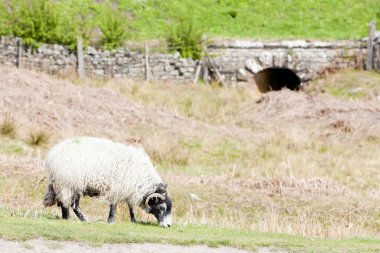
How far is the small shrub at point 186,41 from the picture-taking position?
36688mm

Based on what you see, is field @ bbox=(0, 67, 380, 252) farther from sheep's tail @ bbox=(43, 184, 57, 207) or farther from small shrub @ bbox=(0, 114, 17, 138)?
sheep's tail @ bbox=(43, 184, 57, 207)

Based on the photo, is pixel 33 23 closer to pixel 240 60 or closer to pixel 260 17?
pixel 240 60

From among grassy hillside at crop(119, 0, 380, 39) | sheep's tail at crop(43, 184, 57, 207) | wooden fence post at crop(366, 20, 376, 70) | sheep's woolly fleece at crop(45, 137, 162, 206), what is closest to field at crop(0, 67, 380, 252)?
sheep's tail at crop(43, 184, 57, 207)

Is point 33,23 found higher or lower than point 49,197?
higher

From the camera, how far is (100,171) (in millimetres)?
12375

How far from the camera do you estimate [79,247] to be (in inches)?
394

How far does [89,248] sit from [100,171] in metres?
2.53

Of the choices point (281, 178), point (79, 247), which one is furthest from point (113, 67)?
point (79, 247)

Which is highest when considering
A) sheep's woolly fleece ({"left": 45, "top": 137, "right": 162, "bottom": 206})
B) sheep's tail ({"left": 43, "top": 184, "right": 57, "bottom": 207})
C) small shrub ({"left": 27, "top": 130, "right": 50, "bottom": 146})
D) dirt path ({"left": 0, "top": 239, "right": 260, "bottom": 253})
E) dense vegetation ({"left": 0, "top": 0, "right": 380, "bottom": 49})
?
dense vegetation ({"left": 0, "top": 0, "right": 380, "bottom": 49})

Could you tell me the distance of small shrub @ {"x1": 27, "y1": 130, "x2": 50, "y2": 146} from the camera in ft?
70.4

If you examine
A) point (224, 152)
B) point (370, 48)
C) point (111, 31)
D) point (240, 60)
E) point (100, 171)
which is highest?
point (111, 31)

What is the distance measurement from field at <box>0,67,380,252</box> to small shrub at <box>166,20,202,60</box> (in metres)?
2.19

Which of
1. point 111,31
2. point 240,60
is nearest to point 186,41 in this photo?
point 240,60

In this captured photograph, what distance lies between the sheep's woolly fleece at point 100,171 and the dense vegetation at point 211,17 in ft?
77.2
